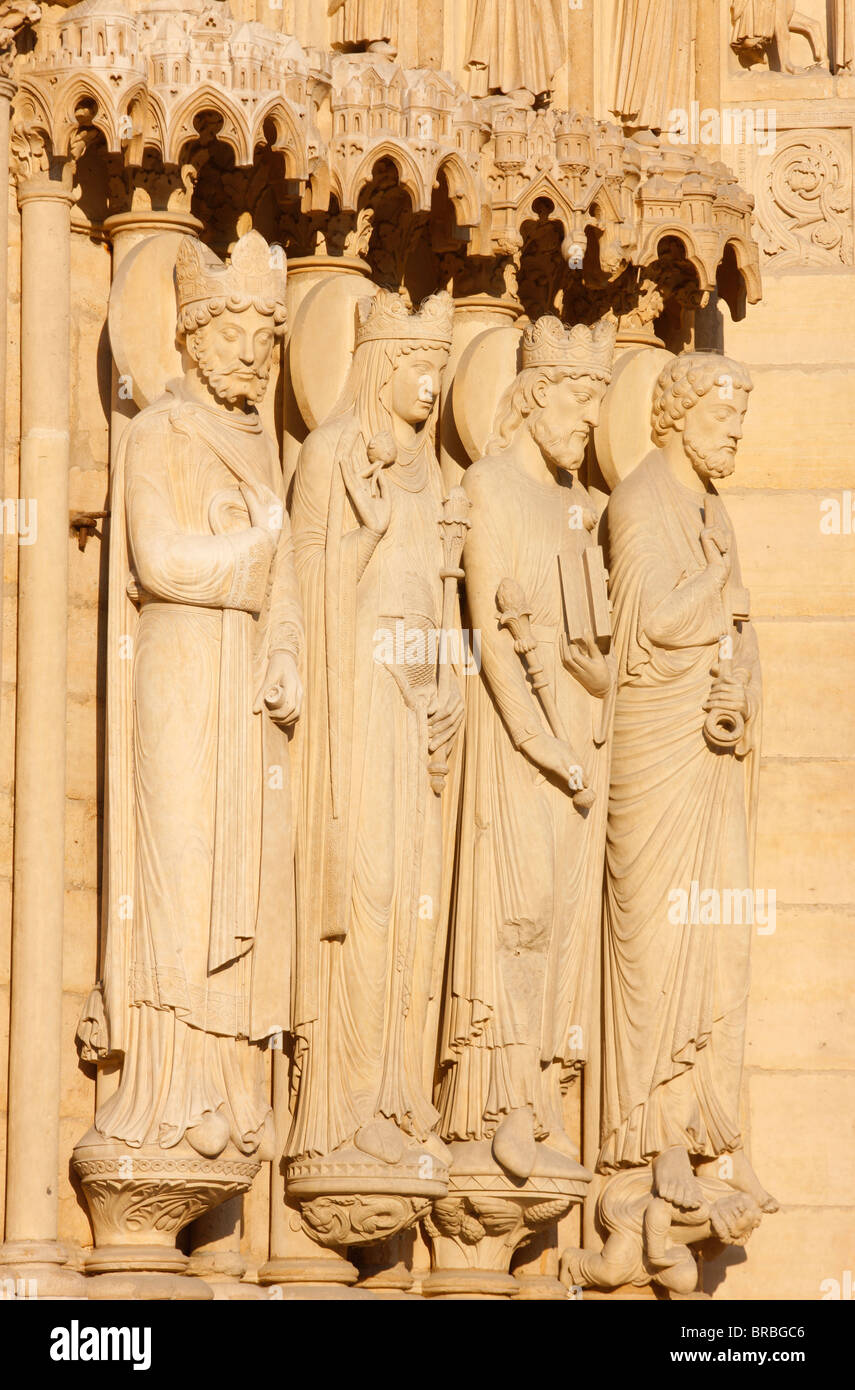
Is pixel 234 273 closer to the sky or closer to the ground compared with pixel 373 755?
closer to the sky

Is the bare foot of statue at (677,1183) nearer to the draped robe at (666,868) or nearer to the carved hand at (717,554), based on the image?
the draped robe at (666,868)

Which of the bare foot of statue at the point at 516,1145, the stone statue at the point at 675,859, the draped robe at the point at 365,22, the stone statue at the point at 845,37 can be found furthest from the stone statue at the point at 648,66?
the bare foot of statue at the point at 516,1145

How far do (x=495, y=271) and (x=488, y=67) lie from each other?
69 centimetres

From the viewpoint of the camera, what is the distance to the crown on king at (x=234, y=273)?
9672 mm

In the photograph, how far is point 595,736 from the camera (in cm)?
1070

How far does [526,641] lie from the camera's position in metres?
10.5

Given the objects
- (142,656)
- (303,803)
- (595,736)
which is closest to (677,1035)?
(595,736)

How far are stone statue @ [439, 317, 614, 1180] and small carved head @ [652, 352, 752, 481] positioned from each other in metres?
0.50

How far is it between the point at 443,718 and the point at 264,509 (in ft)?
3.14

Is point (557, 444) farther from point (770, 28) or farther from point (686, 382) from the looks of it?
point (770, 28)

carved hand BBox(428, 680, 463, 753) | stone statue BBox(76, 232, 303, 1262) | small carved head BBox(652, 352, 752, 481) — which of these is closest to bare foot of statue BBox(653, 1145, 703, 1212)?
carved hand BBox(428, 680, 463, 753)

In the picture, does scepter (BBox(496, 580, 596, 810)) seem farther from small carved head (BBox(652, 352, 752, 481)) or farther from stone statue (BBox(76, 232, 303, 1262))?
small carved head (BBox(652, 352, 752, 481))

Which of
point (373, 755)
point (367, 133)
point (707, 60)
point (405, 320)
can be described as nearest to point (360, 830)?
point (373, 755)

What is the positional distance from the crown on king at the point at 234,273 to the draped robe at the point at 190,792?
32 cm
